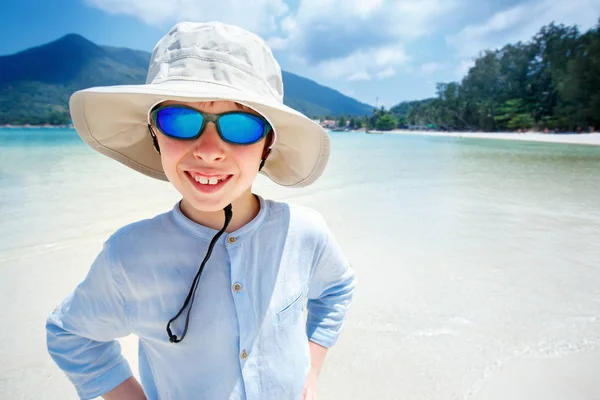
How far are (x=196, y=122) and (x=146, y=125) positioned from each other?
0.31 metres

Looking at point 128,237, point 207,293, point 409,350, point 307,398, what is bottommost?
point 409,350

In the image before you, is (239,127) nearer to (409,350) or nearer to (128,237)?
(128,237)

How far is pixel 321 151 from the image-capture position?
1.13 m

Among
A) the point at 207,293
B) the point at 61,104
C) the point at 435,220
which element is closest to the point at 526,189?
the point at 435,220

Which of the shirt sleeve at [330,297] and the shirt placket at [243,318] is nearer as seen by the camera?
the shirt placket at [243,318]

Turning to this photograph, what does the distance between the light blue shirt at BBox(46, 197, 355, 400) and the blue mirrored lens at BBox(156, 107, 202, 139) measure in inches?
7.8

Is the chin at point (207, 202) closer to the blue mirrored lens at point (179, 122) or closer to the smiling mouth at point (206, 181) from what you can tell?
the smiling mouth at point (206, 181)

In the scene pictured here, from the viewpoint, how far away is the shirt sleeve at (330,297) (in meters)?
1.14

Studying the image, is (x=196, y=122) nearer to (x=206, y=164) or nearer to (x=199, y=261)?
(x=206, y=164)

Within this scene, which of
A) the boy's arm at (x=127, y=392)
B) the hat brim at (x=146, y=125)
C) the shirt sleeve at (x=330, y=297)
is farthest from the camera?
the shirt sleeve at (x=330, y=297)

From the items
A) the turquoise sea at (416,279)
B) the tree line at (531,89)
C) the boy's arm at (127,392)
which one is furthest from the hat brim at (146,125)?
the tree line at (531,89)

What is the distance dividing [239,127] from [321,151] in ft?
1.17

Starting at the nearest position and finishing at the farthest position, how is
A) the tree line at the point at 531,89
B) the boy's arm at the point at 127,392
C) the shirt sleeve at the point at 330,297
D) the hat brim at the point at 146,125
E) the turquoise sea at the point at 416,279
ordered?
the hat brim at the point at 146,125 → the boy's arm at the point at 127,392 → the shirt sleeve at the point at 330,297 → the turquoise sea at the point at 416,279 → the tree line at the point at 531,89

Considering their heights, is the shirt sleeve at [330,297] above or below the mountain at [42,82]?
below
